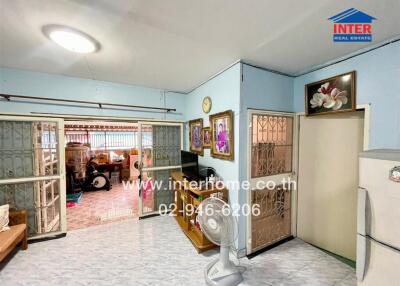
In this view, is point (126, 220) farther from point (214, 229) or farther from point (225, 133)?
point (225, 133)

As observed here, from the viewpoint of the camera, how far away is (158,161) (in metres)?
3.57

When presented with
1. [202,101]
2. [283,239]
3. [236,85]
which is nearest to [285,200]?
[283,239]

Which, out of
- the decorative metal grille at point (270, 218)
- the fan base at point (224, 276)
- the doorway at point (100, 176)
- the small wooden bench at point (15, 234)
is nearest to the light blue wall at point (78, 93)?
the doorway at point (100, 176)

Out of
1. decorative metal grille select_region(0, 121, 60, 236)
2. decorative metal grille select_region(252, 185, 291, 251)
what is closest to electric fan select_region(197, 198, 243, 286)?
decorative metal grille select_region(252, 185, 291, 251)

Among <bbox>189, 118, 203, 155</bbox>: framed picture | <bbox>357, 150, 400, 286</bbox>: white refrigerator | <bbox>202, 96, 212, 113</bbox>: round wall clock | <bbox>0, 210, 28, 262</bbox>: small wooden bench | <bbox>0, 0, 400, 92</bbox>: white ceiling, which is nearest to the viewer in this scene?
<bbox>357, 150, 400, 286</bbox>: white refrigerator

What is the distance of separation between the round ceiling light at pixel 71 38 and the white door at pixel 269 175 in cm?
194

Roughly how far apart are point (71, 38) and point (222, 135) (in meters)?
1.98

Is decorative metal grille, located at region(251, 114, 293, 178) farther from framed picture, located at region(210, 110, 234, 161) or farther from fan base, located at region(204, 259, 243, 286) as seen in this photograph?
fan base, located at region(204, 259, 243, 286)

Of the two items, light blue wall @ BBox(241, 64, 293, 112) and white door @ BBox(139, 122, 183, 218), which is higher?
light blue wall @ BBox(241, 64, 293, 112)

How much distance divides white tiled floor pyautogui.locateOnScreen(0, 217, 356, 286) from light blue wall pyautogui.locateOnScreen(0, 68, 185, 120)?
2.07 m

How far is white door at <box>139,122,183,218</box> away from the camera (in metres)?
3.43

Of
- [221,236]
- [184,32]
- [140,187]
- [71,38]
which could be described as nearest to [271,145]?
[221,236]

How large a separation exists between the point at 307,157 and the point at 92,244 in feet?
11.2

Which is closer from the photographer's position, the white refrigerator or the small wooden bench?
the white refrigerator
